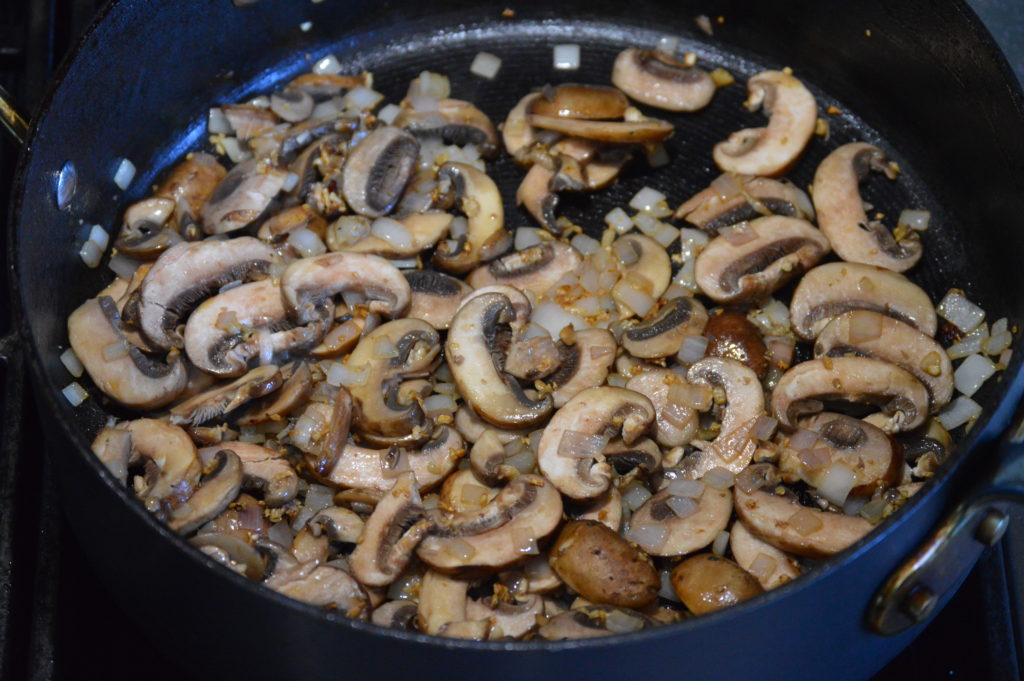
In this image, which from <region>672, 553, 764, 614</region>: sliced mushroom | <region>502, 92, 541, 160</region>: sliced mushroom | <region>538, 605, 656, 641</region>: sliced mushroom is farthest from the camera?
<region>502, 92, 541, 160</region>: sliced mushroom

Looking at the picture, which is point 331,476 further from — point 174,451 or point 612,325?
point 612,325

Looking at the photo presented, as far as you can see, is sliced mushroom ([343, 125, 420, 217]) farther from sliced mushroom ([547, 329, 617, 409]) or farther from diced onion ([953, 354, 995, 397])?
diced onion ([953, 354, 995, 397])

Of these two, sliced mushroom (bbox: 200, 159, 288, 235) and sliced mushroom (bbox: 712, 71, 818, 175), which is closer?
sliced mushroom (bbox: 200, 159, 288, 235)

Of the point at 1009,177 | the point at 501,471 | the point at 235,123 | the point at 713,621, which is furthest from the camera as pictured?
the point at 235,123

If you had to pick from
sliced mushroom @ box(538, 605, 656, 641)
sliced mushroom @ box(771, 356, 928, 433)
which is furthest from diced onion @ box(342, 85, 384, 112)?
sliced mushroom @ box(538, 605, 656, 641)

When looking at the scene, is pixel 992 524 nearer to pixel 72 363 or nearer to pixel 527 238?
pixel 527 238

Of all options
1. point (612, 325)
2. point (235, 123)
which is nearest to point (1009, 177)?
point (612, 325)
